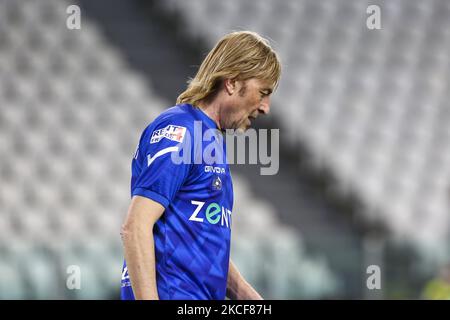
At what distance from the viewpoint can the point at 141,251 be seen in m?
1.97

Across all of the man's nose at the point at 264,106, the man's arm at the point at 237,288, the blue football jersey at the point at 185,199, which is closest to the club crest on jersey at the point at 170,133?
the blue football jersey at the point at 185,199

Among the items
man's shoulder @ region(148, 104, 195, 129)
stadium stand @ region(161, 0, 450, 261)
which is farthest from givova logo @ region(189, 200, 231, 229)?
stadium stand @ region(161, 0, 450, 261)

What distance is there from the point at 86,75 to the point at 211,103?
7588 mm

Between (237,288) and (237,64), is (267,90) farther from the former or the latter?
(237,288)

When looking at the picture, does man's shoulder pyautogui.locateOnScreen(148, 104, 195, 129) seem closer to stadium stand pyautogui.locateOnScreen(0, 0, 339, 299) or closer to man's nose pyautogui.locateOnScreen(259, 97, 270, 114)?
man's nose pyautogui.locateOnScreen(259, 97, 270, 114)

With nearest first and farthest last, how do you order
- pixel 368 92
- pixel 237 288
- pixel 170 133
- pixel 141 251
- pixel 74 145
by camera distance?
pixel 141 251 → pixel 170 133 → pixel 237 288 → pixel 74 145 → pixel 368 92

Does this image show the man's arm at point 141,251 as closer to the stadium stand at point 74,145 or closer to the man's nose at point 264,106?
the man's nose at point 264,106

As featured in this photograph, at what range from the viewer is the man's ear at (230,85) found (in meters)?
2.23

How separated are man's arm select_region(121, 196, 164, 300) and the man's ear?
449mm

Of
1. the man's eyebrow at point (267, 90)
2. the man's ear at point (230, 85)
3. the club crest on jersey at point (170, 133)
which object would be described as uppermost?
the man's ear at point (230, 85)

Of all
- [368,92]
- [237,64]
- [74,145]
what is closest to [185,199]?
[237,64]

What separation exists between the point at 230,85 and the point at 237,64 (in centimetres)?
7

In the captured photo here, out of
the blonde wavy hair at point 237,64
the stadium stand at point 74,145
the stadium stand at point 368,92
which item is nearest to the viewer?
the blonde wavy hair at point 237,64

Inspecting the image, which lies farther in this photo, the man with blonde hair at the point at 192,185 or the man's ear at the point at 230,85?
the man's ear at the point at 230,85
